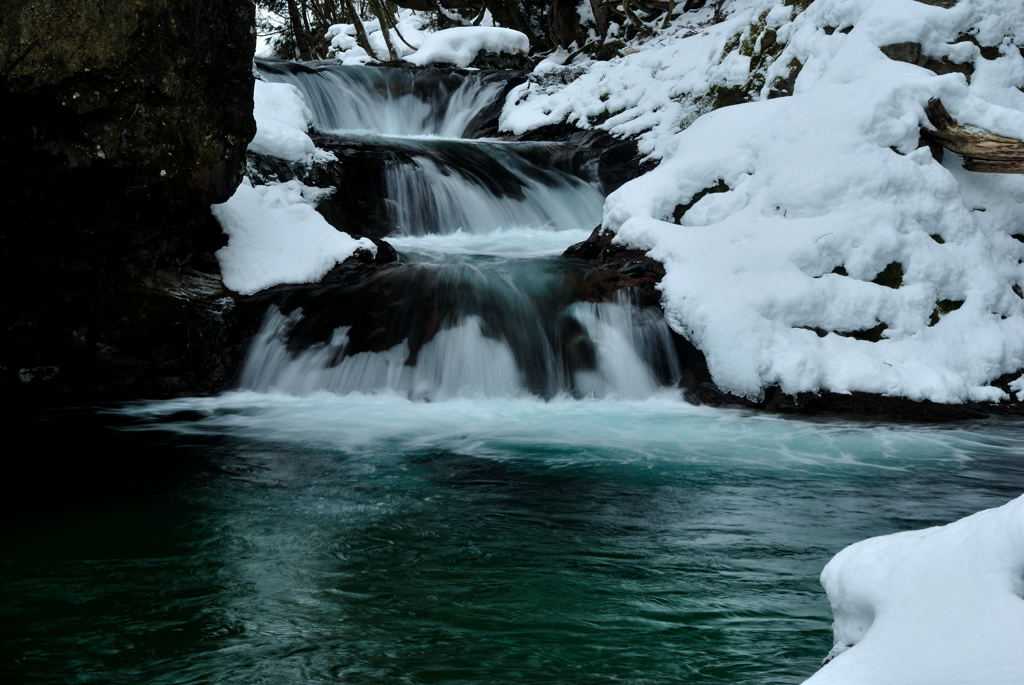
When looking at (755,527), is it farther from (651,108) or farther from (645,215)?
(651,108)

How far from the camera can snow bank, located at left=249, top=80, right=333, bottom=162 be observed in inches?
384

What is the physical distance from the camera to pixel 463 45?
1762 centimetres

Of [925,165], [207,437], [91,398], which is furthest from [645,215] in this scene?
[91,398]

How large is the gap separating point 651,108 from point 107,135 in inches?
317

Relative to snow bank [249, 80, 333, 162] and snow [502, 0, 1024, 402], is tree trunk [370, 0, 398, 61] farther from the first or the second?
snow [502, 0, 1024, 402]

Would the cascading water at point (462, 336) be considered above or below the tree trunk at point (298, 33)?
below

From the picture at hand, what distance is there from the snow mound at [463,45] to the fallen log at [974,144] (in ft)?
36.4

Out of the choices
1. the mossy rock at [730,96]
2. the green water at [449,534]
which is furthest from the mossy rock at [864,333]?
the mossy rock at [730,96]

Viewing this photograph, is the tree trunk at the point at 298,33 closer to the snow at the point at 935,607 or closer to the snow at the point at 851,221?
the snow at the point at 851,221

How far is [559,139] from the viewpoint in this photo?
13.8 metres

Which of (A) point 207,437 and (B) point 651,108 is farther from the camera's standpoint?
(B) point 651,108

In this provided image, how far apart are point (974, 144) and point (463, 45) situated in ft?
38.9

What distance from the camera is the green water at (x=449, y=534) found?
2953 millimetres

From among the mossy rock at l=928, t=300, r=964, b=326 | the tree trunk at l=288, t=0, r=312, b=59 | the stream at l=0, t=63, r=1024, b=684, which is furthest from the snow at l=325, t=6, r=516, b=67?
the mossy rock at l=928, t=300, r=964, b=326
